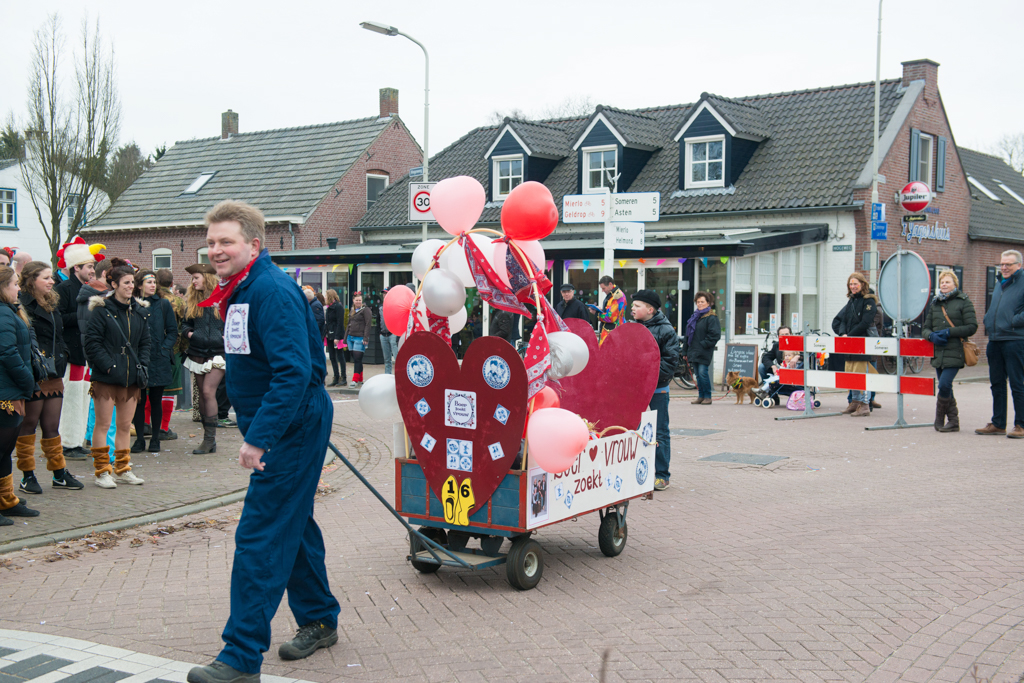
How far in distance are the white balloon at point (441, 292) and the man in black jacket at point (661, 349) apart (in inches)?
103

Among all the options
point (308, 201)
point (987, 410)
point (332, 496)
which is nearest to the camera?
point (332, 496)

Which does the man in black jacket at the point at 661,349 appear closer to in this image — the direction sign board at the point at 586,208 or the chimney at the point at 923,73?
the direction sign board at the point at 586,208

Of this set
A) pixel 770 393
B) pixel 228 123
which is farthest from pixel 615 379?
pixel 228 123

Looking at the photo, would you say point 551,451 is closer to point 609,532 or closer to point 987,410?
point 609,532

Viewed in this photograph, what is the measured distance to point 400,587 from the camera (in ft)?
17.4

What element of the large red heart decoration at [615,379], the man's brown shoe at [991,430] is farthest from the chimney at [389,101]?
the large red heart decoration at [615,379]

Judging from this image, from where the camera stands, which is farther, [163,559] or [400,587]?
[163,559]

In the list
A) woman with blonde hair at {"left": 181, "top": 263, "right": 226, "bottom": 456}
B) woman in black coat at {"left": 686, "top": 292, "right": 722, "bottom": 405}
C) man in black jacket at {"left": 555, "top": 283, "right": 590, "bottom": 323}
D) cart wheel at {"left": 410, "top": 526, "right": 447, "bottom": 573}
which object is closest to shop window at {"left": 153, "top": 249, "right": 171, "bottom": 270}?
man in black jacket at {"left": 555, "top": 283, "right": 590, "bottom": 323}

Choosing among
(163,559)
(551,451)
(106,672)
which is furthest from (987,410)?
(106,672)

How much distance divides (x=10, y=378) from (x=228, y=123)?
34778 mm

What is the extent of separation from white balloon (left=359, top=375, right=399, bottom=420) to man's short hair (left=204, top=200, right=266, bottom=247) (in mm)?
1662

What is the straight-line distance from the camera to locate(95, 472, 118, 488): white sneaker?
769 centimetres

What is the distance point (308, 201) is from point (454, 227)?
25101mm

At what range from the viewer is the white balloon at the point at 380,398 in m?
5.55
